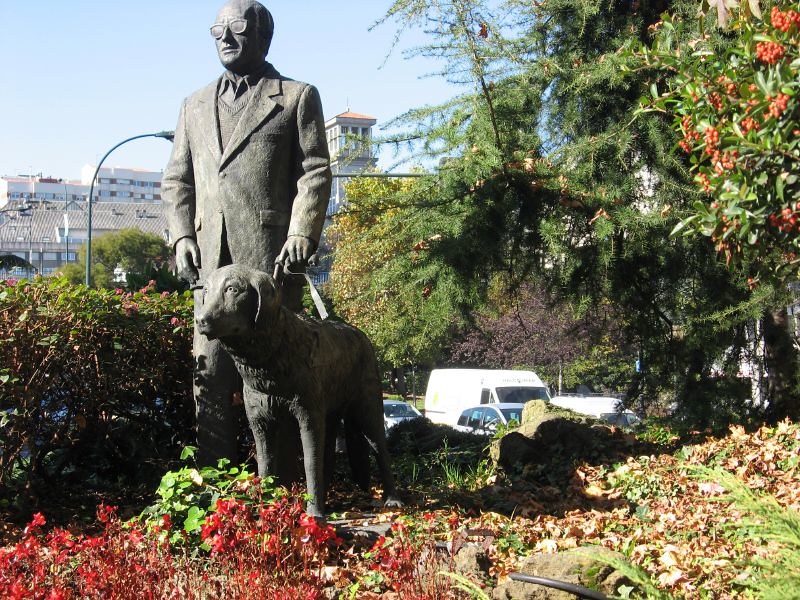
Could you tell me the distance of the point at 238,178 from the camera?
667cm

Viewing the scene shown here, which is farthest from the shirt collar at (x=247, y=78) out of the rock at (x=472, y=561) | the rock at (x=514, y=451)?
the rock at (x=514, y=451)

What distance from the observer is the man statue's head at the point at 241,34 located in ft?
22.3

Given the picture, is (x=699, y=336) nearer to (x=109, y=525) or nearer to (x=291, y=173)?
(x=291, y=173)

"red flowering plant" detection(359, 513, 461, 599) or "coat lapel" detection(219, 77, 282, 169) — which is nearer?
"red flowering plant" detection(359, 513, 461, 599)

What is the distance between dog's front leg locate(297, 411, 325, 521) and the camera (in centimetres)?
580

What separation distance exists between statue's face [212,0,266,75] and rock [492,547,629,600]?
4.25m

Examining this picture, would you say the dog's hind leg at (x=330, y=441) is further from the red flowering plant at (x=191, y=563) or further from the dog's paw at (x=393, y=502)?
the red flowering plant at (x=191, y=563)

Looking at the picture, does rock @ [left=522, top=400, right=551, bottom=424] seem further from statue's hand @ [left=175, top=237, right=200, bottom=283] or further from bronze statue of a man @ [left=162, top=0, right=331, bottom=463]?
statue's hand @ [left=175, top=237, right=200, bottom=283]

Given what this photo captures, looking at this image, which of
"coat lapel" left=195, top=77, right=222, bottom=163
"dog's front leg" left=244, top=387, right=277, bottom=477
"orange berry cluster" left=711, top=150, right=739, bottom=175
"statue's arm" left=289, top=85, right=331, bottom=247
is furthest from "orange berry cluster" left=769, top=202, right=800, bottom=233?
"coat lapel" left=195, top=77, right=222, bottom=163

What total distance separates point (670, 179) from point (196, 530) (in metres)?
Answer: 6.21

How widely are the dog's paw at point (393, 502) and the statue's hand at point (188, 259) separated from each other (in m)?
2.17

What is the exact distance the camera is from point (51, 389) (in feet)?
23.0

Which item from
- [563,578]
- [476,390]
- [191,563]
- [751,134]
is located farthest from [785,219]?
[476,390]

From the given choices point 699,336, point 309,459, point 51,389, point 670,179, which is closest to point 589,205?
point 670,179
